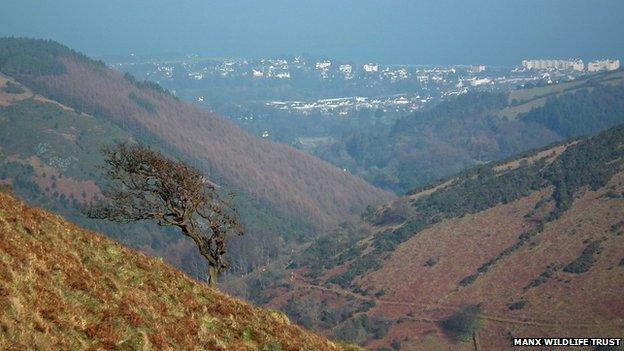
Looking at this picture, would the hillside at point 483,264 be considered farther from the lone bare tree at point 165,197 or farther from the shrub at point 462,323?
the lone bare tree at point 165,197

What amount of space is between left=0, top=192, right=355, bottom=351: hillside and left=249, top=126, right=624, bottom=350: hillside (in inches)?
1739

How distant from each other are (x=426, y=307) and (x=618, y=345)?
25.4 metres

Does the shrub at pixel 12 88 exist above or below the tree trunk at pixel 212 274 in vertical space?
above

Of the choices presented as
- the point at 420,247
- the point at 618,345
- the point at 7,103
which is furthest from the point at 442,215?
the point at 7,103

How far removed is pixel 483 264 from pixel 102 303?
73212mm

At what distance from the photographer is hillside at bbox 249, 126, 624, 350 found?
219ft

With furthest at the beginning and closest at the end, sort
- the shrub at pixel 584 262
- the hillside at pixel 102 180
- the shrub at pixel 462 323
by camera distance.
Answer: the hillside at pixel 102 180, the shrub at pixel 584 262, the shrub at pixel 462 323

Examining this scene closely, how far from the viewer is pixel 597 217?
84688 mm

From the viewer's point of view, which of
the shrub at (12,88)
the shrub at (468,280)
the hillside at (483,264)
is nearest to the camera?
the hillside at (483,264)

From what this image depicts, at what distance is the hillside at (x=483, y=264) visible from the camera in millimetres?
66812

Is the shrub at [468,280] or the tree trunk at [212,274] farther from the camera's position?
the shrub at [468,280]

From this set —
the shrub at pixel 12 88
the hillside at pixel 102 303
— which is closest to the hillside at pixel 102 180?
the shrub at pixel 12 88

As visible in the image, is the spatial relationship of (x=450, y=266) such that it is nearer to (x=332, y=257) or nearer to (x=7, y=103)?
(x=332, y=257)

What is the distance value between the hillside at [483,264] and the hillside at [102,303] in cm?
4417
